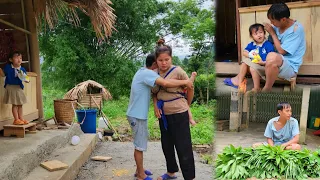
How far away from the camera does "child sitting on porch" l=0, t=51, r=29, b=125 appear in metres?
4.61

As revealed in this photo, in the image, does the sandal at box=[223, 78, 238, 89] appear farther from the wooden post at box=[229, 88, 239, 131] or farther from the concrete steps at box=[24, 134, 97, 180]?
the concrete steps at box=[24, 134, 97, 180]

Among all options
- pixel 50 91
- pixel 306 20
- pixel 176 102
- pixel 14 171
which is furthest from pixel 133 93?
pixel 50 91

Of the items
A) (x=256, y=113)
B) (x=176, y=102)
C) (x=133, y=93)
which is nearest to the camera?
(x=256, y=113)

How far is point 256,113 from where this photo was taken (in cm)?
140

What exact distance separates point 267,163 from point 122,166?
351 centimetres

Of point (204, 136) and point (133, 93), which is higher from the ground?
point (133, 93)

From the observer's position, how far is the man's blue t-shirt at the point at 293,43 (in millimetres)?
1537

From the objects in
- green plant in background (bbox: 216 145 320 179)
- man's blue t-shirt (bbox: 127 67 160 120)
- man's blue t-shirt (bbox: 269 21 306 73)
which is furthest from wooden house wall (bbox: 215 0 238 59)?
man's blue t-shirt (bbox: 127 67 160 120)

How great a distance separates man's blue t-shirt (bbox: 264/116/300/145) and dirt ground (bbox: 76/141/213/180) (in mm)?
2347

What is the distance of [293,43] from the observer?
5.12 feet

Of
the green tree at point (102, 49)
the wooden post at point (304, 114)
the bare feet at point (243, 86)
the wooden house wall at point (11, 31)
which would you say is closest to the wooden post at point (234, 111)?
the bare feet at point (243, 86)

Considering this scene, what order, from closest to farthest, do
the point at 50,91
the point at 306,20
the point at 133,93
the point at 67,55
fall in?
the point at 306,20
the point at 133,93
the point at 67,55
the point at 50,91

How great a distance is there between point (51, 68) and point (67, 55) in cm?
197

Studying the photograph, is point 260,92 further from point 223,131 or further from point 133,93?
point 133,93
